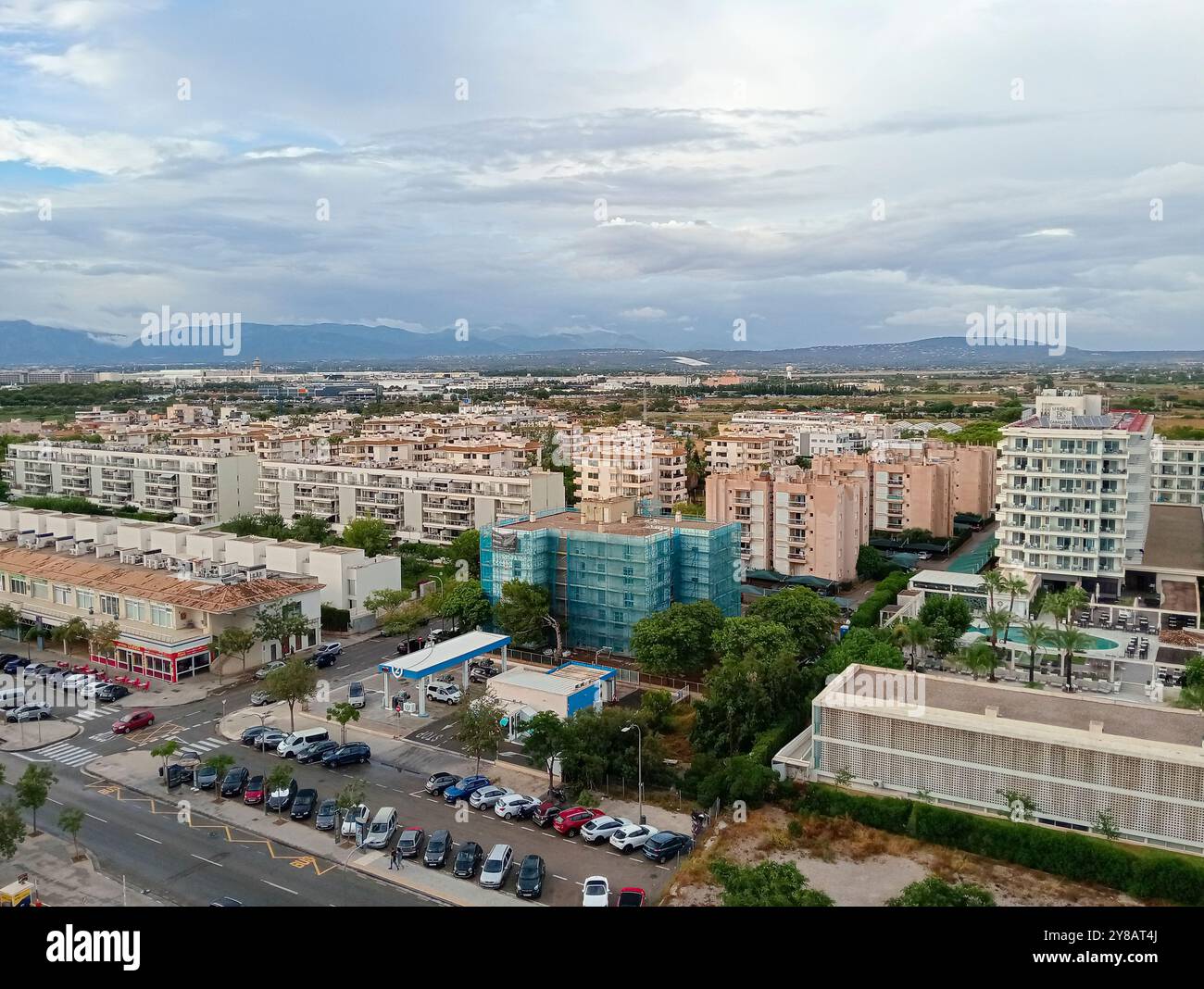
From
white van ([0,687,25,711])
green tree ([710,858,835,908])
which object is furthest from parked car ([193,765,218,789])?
green tree ([710,858,835,908])

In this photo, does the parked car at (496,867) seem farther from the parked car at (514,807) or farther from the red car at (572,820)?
the parked car at (514,807)

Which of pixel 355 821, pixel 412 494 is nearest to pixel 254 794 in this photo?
pixel 355 821

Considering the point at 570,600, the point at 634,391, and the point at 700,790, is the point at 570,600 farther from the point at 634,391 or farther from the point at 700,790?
the point at 634,391

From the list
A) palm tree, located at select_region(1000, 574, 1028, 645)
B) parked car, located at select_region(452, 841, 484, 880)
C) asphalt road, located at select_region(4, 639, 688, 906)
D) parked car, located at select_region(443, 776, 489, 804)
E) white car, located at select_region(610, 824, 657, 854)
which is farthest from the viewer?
palm tree, located at select_region(1000, 574, 1028, 645)

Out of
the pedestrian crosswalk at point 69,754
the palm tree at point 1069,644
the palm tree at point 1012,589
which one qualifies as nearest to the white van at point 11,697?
the pedestrian crosswalk at point 69,754

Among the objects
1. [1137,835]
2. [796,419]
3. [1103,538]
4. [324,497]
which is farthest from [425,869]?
[796,419]

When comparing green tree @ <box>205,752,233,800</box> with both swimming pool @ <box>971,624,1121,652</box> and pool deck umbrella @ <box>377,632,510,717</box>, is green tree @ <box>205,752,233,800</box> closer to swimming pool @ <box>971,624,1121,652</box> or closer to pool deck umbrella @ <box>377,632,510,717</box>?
pool deck umbrella @ <box>377,632,510,717</box>
